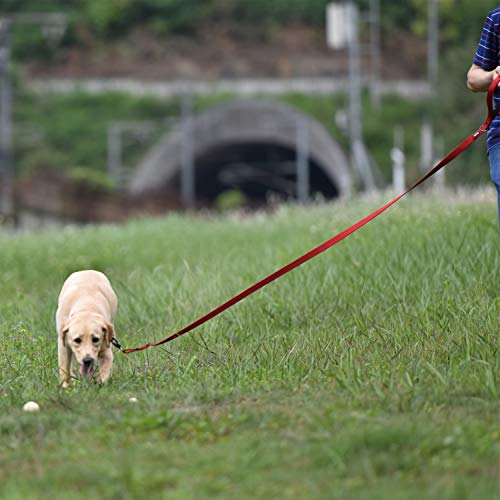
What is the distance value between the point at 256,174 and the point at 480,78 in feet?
169

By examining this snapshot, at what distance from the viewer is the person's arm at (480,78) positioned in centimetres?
562

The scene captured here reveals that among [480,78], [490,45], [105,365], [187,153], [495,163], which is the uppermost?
[490,45]

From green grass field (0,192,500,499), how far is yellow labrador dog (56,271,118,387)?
0.42 ft

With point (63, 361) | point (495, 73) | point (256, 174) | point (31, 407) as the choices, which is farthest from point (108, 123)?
point (31, 407)

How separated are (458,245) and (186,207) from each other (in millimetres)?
30790

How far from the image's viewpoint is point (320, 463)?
3811mm

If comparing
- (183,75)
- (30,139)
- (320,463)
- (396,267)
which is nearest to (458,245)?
(396,267)

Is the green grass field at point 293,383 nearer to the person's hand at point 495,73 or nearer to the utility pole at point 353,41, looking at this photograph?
the person's hand at point 495,73

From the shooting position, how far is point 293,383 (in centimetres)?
520

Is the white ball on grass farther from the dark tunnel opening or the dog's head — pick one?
the dark tunnel opening

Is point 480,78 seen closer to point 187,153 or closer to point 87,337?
point 87,337

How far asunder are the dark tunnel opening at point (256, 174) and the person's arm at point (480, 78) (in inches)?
1822

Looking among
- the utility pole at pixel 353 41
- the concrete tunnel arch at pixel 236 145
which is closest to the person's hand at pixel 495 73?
the utility pole at pixel 353 41

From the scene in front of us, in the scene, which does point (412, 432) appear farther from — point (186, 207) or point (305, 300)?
point (186, 207)
